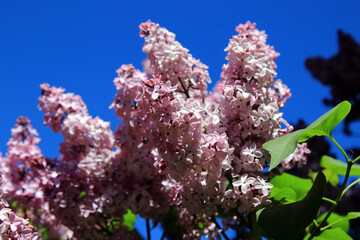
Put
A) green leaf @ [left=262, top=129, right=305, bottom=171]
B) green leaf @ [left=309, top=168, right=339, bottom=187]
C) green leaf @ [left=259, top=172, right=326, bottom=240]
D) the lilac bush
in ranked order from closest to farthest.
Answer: green leaf @ [left=262, top=129, right=305, bottom=171]
green leaf @ [left=259, top=172, right=326, bottom=240]
the lilac bush
green leaf @ [left=309, top=168, right=339, bottom=187]

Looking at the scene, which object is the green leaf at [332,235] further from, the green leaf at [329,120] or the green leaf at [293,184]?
the green leaf at [329,120]

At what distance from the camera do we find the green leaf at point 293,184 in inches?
46.2

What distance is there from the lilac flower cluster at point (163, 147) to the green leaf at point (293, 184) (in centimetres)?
5

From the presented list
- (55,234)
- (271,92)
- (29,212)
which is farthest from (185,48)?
(55,234)

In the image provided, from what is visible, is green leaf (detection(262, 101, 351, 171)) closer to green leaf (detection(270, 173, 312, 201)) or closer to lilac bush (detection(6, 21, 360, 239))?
lilac bush (detection(6, 21, 360, 239))

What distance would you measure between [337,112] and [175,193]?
0.49 meters

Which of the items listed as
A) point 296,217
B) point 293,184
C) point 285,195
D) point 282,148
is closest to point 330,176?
point 293,184

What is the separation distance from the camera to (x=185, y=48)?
125 cm

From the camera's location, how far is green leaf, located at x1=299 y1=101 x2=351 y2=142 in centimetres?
83

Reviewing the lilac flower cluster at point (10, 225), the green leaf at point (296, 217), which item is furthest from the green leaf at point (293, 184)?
the lilac flower cluster at point (10, 225)

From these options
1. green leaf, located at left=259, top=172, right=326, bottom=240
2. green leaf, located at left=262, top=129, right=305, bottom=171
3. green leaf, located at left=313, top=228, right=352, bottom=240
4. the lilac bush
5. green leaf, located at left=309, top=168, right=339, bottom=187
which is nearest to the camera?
green leaf, located at left=262, top=129, right=305, bottom=171

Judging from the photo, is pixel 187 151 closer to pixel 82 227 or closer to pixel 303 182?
pixel 303 182

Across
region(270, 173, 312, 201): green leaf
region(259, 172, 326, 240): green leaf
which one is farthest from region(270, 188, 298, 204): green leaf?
region(259, 172, 326, 240): green leaf

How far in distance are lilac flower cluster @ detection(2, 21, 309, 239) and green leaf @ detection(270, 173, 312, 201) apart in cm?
5
